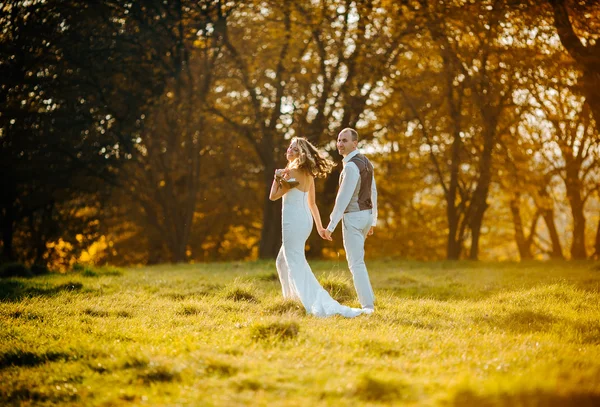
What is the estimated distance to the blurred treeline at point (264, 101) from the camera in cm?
1934

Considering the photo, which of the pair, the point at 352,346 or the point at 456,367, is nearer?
the point at 456,367

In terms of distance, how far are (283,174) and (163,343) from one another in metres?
3.34

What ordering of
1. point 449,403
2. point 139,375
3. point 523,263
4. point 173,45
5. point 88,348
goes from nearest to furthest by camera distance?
point 449,403 → point 139,375 → point 88,348 → point 523,263 → point 173,45

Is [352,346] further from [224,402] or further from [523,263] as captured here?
[523,263]

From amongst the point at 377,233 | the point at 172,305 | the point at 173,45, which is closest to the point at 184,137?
the point at 173,45

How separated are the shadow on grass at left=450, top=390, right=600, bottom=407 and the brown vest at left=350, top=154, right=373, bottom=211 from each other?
14.5 ft

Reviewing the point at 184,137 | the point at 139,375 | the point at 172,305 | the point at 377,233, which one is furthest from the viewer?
the point at 377,233

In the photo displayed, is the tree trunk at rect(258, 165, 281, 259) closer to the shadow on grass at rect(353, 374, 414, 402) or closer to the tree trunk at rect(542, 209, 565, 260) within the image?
the tree trunk at rect(542, 209, 565, 260)

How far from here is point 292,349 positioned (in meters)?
6.20

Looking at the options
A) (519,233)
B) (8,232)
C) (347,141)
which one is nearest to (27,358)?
(347,141)

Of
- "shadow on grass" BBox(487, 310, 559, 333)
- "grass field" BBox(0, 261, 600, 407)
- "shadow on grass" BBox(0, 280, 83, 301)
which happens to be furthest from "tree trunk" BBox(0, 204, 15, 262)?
"shadow on grass" BBox(487, 310, 559, 333)

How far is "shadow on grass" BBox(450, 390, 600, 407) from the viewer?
182 inches

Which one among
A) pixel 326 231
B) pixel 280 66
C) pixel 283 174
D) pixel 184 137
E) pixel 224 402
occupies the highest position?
pixel 280 66

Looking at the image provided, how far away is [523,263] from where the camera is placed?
58.8ft
